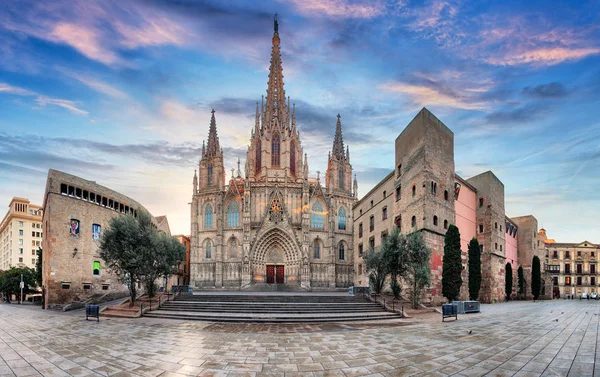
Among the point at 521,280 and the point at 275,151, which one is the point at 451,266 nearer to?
the point at 521,280

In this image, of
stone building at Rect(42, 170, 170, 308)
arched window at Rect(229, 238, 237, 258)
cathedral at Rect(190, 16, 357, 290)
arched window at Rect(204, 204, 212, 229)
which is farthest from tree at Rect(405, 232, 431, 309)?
arched window at Rect(204, 204, 212, 229)

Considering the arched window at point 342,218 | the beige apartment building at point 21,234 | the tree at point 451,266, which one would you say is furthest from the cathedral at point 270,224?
the beige apartment building at point 21,234

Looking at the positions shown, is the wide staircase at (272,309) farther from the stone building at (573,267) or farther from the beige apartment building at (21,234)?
the beige apartment building at (21,234)

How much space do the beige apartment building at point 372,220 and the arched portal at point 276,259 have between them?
8760 millimetres

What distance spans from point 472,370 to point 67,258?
32354mm

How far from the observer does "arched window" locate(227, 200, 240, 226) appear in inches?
1984

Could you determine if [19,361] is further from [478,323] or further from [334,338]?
Answer: [478,323]

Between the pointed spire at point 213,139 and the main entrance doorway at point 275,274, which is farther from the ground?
the pointed spire at point 213,139

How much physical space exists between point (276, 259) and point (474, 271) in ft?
85.5

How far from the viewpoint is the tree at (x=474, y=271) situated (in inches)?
1266

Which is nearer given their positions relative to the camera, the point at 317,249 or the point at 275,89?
the point at 317,249

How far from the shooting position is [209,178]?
54062 millimetres

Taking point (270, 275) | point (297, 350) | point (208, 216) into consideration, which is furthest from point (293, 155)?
point (297, 350)

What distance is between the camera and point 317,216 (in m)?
51.9
